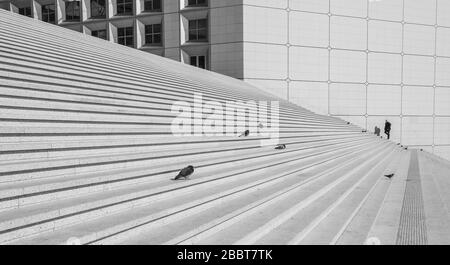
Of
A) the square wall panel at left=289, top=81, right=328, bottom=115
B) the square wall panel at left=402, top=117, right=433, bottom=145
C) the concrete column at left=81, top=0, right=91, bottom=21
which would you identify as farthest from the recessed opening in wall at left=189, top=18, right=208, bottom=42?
the square wall panel at left=402, top=117, right=433, bottom=145

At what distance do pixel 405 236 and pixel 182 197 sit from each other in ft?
10.8

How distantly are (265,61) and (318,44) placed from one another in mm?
3991

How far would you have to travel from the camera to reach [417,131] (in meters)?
27.3

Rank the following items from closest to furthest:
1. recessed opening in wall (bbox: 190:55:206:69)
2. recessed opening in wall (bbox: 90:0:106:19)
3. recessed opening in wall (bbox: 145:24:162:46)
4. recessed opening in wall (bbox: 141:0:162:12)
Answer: recessed opening in wall (bbox: 190:55:206:69)
recessed opening in wall (bbox: 141:0:162:12)
recessed opening in wall (bbox: 145:24:162:46)
recessed opening in wall (bbox: 90:0:106:19)

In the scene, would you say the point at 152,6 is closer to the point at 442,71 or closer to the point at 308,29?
the point at 308,29

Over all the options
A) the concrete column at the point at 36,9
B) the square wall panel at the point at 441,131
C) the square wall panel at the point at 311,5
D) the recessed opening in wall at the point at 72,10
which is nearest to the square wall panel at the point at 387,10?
the square wall panel at the point at 311,5

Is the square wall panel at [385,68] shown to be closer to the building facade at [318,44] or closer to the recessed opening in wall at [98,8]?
the building facade at [318,44]

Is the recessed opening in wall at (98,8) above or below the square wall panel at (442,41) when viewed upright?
above

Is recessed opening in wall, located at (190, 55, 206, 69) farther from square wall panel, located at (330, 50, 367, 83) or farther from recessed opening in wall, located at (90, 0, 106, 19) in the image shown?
square wall panel, located at (330, 50, 367, 83)

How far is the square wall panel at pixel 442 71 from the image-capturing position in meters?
28.1

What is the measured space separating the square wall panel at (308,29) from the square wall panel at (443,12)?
921 centimetres

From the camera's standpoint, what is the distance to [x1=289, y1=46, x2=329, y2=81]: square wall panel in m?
24.8

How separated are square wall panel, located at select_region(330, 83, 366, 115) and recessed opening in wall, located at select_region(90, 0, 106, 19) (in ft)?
54.7

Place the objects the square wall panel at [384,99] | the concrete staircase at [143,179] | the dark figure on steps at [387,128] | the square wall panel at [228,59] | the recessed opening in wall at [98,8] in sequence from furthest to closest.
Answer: the recessed opening in wall at [98,8]
the square wall panel at [384,99]
the dark figure on steps at [387,128]
the square wall panel at [228,59]
the concrete staircase at [143,179]
